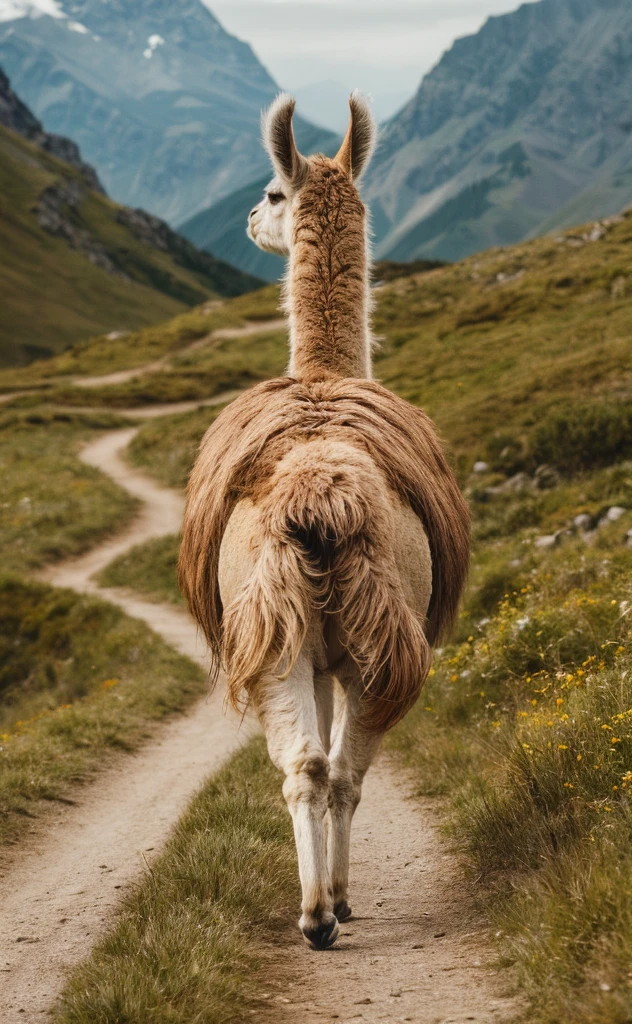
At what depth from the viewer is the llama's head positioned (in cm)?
675

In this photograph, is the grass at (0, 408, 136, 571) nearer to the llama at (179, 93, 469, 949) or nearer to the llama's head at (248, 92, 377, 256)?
the llama's head at (248, 92, 377, 256)

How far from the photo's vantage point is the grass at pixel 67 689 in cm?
816

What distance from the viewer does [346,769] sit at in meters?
4.43

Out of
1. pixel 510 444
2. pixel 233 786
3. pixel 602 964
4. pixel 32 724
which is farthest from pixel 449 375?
pixel 602 964

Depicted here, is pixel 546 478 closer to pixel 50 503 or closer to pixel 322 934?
pixel 322 934

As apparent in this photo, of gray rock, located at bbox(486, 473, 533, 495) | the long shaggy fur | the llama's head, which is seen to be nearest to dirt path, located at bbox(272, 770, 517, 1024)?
the long shaggy fur

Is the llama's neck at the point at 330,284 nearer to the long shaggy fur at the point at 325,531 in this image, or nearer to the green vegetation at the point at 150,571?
the long shaggy fur at the point at 325,531

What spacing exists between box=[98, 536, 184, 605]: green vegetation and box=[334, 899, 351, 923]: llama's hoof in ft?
43.0

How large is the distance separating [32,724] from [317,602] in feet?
23.4

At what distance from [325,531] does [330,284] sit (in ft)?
9.45

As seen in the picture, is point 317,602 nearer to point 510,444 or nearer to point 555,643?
point 555,643

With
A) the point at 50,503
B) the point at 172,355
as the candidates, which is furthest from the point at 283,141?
the point at 172,355

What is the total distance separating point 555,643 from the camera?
7344 millimetres

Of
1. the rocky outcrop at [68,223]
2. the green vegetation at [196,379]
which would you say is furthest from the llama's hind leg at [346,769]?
the rocky outcrop at [68,223]
